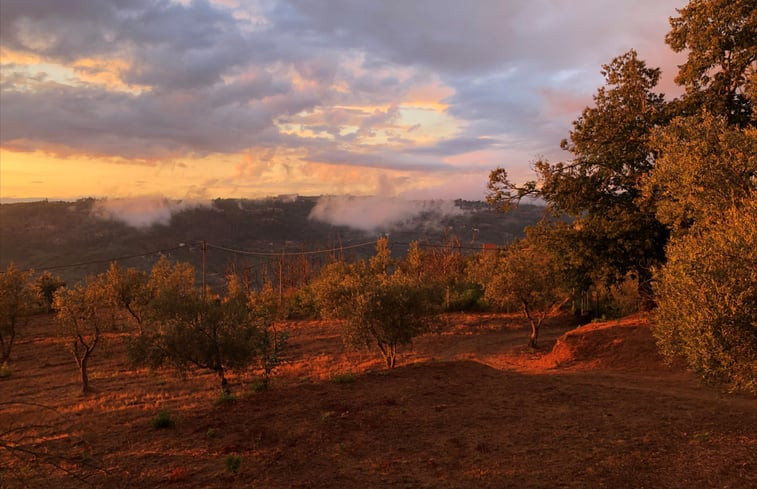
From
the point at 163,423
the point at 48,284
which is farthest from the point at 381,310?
the point at 48,284

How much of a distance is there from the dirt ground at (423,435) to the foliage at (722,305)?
2.21m

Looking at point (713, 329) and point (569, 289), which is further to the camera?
point (569, 289)

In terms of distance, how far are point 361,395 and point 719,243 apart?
12.8 metres

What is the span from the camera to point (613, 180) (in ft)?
88.7

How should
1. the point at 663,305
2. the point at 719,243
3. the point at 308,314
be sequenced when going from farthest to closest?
the point at 308,314 < the point at 663,305 < the point at 719,243

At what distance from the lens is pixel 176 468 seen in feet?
36.8

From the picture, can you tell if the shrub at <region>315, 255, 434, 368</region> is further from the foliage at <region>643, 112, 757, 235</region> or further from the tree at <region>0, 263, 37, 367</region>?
the tree at <region>0, 263, 37, 367</region>

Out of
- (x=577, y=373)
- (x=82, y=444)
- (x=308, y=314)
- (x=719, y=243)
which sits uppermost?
(x=719, y=243)

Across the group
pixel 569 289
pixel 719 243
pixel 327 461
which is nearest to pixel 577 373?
pixel 569 289

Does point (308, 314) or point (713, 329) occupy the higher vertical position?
point (713, 329)

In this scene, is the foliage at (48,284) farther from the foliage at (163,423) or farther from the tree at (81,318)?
the foliage at (163,423)

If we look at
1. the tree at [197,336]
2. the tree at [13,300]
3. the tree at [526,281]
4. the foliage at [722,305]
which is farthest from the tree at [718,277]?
the tree at [13,300]

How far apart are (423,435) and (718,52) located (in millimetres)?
26609

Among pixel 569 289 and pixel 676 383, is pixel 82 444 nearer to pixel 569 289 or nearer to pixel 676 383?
pixel 676 383
